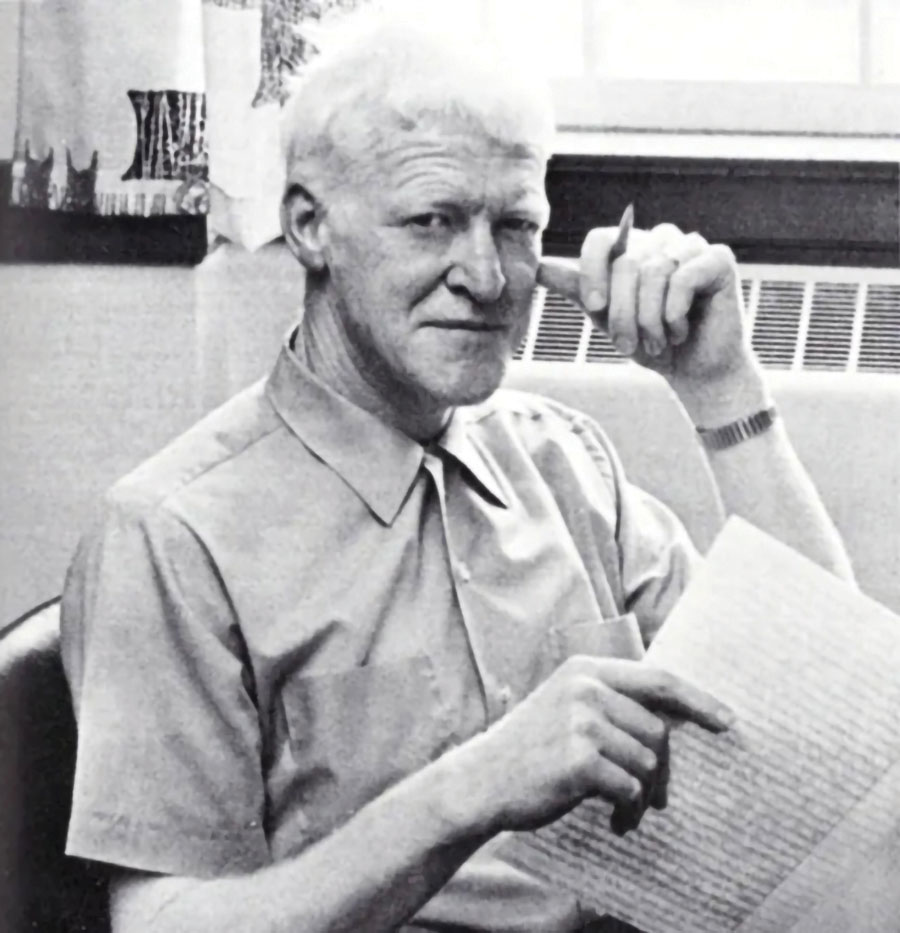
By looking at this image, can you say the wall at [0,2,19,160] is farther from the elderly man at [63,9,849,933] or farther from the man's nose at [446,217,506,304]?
the man's nose at [446,217,506,304]

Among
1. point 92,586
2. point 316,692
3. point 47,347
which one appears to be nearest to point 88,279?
point 47,347

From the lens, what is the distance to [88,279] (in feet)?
3.23

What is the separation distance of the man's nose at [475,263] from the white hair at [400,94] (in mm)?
63

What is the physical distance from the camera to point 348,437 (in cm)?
94

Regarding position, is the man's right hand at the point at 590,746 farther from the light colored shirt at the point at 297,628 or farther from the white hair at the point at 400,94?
the white hair at the point at 400,94

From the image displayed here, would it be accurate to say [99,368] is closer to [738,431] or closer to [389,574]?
[389,574]

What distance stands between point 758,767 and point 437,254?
1.26 feet

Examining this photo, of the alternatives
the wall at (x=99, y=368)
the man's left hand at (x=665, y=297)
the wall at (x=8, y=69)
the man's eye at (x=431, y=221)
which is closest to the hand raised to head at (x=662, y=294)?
the man's left hand at (x=665, y=297)

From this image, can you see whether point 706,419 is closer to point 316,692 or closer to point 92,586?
point 316,692

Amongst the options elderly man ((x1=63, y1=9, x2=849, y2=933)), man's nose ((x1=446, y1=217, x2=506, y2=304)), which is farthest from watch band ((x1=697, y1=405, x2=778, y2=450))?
man's nose ((x1=446, y1=217, x2=506, y2=304))

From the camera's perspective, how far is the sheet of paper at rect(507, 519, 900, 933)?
2.69 feet

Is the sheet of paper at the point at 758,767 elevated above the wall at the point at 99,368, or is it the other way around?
the wall at the point at 99,368

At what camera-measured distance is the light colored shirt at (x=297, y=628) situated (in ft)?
2.76

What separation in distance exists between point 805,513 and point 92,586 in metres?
0.51
